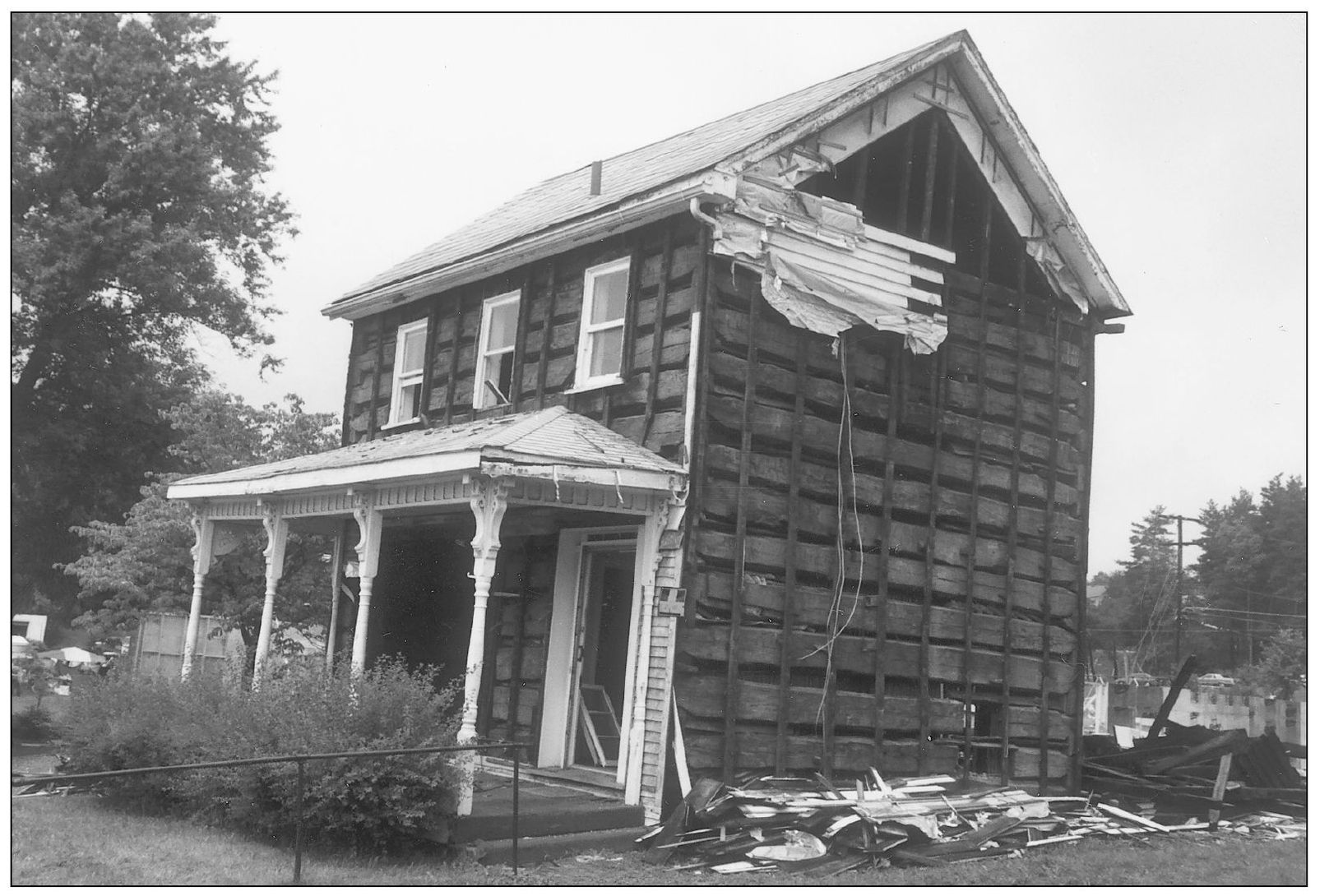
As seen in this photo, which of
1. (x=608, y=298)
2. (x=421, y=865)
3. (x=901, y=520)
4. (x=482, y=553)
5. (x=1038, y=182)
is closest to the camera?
(x=421, y=865)

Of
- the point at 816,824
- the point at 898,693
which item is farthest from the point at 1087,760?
the point at 816,824

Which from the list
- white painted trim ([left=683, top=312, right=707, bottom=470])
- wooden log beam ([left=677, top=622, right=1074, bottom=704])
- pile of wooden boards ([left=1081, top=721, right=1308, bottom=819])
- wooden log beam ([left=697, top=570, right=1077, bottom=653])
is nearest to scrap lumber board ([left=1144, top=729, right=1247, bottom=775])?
pile of wooden boards ([left=1081, top=721, right=1308, bottom=819])

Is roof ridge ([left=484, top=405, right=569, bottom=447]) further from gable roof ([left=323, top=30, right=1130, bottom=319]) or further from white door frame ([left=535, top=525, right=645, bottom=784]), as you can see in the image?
gable roof ([left=323, top=30, right=1130, bottom=319])

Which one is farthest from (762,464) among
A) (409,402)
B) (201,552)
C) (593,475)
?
(201,552)

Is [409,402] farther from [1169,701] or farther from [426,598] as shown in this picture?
[1169,701]

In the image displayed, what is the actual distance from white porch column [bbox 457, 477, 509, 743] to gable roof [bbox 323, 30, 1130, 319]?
11.3ft

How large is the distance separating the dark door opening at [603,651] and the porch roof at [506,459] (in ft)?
5.95

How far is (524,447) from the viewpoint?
11141 mm

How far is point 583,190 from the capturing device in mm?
16547

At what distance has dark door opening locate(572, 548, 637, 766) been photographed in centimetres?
1383

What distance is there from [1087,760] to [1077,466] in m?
3.53

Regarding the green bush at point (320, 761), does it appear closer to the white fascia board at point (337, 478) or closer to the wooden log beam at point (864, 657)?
the white fascia board at point (337, 478)

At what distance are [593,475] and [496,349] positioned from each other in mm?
4664

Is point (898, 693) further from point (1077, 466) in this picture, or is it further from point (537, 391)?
point (537, 391)
